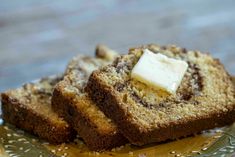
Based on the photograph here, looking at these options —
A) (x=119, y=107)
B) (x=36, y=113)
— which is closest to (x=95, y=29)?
(x=36, y=113)

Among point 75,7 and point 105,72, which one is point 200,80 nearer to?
point 105,72

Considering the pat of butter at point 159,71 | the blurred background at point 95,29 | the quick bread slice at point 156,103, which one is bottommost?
the quick bread slice at point 156,103

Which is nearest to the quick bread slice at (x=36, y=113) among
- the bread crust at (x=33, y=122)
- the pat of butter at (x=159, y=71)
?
the bread crust at (x=33, y=122)

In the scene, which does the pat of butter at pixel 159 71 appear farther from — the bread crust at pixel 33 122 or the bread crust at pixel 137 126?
the bread crust at pixel 33 122

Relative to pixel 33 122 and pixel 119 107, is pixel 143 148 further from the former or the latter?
pixel 33 122

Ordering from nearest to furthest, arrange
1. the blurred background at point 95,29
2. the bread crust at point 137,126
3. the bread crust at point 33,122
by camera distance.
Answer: the bread crust at point 137,126 → the bread crust at point 33,122 → the blurred background at point 95,29
